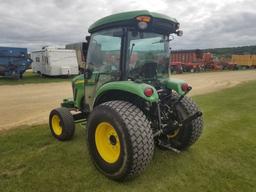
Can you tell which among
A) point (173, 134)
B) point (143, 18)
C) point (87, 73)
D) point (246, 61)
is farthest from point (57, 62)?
point (246, 61)

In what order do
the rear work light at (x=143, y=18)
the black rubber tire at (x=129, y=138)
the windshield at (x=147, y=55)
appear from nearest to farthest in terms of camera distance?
the black rubber tire at (x=129, y=138) < the rear work light at (x=143, y=18) < the windshield at (x=147, y=55)

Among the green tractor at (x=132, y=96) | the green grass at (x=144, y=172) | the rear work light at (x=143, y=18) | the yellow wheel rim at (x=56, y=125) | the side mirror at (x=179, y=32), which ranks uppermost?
the rear work light at (x=143, y=18)

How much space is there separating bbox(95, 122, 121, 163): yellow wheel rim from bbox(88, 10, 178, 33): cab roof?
1.47 meters

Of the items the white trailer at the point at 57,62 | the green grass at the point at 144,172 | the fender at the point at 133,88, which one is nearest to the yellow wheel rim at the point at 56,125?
the green grass at the point at 144,172

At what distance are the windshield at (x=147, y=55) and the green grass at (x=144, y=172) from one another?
142 cm

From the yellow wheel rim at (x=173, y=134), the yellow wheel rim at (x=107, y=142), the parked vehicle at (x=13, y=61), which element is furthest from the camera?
the parked vehicle at (x=13, y=61)

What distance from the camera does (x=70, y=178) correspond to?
11.7 feet

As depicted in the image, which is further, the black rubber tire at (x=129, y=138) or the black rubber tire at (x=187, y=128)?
the black rubber tire at (x=187, y=128)

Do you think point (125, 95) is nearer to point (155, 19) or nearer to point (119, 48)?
point (119, 48)

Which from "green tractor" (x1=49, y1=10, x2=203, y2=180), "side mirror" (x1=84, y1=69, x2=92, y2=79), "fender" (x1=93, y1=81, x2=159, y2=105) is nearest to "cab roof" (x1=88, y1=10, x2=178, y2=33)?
"green tractor" (x1=49, y1=10, x2=203, y2=180)

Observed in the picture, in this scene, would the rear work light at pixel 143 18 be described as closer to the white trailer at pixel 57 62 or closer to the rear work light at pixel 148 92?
the rear work light at pixel 148 92

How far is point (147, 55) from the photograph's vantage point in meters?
4.01

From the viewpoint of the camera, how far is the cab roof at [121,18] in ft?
11.4

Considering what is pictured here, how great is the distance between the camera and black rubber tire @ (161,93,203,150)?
4145mm
